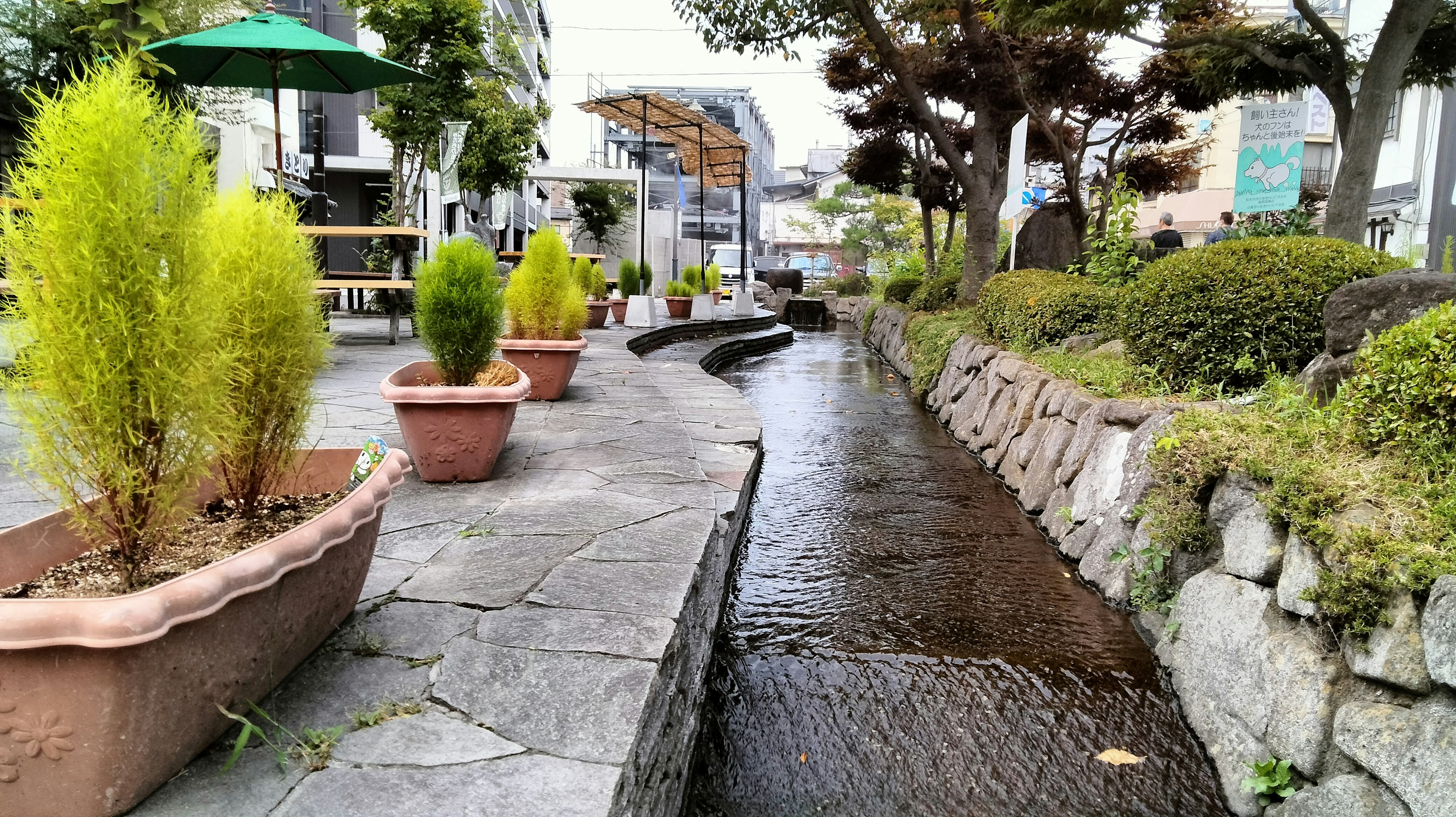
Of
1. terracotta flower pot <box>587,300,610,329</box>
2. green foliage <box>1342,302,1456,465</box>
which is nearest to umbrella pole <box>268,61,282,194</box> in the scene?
terracotta flower pot <box>587,300,610,329</box>

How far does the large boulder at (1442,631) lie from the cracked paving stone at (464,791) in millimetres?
1712

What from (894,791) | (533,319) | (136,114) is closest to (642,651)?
(894,791)

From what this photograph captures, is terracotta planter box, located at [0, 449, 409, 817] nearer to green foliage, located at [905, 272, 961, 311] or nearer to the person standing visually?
the person standing

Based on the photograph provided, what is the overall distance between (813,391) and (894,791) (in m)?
7.83

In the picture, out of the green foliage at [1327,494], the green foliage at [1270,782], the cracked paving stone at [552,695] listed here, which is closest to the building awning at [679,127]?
the green foliage at [1327,494]

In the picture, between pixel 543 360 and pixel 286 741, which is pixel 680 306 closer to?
pixel 543 360

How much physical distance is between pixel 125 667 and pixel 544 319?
499 cm

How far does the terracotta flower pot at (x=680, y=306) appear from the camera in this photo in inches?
660

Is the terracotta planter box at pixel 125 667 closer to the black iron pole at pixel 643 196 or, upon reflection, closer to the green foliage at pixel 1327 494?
the green foliage at pixel 1327 494

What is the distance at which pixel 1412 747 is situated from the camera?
1.99 meters

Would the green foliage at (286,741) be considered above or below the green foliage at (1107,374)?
below

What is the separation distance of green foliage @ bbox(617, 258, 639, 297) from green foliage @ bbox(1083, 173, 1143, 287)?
10.2 meters

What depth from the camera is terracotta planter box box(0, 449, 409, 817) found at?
144cm

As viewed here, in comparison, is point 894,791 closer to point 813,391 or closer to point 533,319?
point 533,319
